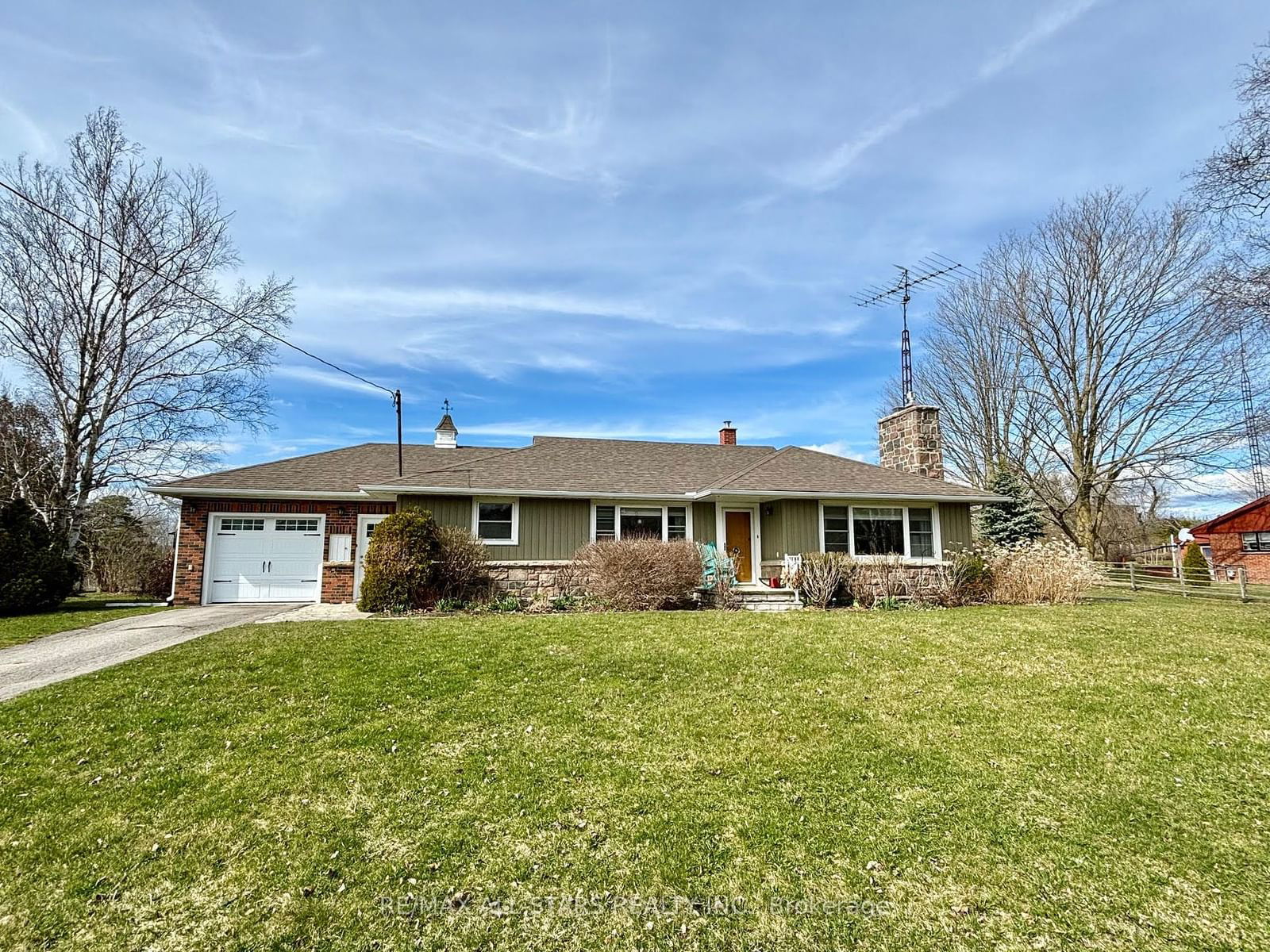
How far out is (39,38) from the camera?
7.95 meters

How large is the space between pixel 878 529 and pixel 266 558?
15159 millimetres

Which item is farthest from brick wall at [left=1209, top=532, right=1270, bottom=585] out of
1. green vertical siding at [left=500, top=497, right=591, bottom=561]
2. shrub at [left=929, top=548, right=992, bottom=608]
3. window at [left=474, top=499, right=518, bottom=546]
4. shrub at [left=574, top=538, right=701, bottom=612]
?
window at [left=474, top=499, right=518, bottom=546]

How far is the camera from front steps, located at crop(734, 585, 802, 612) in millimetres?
11754

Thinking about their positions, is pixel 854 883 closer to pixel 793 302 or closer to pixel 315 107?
pixel 315 107

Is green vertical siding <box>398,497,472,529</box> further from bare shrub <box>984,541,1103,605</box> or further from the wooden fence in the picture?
the wooden fence

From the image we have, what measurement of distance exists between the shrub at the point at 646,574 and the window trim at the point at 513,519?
9.78ft

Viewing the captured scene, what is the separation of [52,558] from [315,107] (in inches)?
438

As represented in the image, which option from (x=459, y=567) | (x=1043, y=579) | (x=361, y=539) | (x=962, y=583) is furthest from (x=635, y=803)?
(x=361, y=539)

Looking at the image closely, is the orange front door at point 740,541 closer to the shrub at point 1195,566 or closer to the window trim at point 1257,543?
the shrub at point 1195,566

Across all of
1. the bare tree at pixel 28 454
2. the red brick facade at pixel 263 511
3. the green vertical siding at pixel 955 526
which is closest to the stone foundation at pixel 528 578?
the red brick facade at pixel 263 511

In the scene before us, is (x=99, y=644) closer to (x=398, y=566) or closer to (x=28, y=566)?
(x=398, y=566)

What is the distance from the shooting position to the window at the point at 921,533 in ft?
48.4

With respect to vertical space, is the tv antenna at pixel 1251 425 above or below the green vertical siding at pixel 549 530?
above

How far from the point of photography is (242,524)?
578 inches
